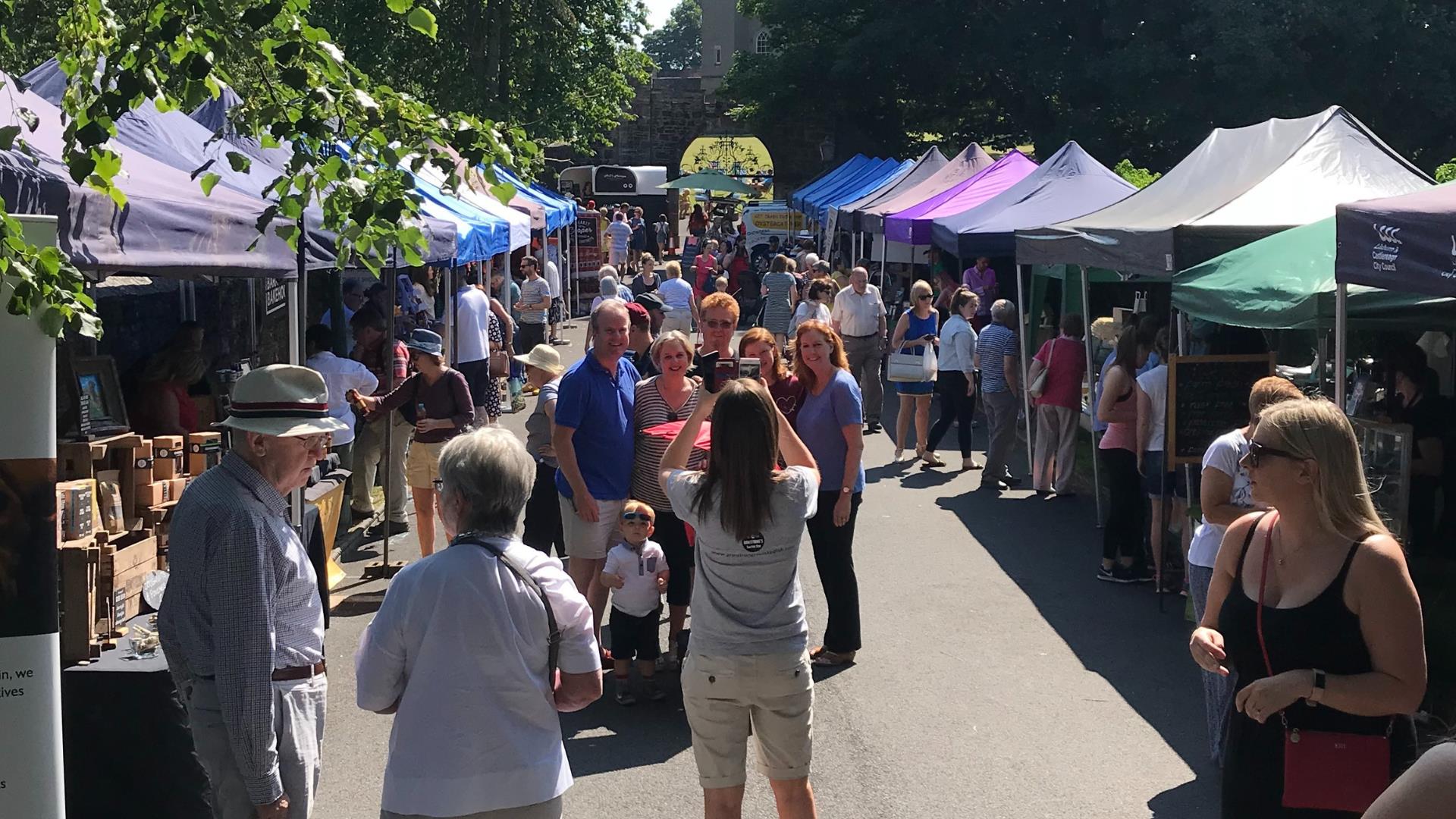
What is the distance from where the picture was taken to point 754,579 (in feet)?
14.4

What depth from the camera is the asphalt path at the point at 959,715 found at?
18.3 feet

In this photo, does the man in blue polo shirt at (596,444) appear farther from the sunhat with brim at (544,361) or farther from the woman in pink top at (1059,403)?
the woman in pink top at (1059,403)

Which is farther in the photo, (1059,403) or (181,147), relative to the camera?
(1059,403)

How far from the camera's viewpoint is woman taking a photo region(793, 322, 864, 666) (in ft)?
22.6

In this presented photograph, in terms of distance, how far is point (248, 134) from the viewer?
4.20m

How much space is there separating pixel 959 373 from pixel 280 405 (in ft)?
32.8

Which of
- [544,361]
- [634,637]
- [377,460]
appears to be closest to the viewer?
[634,637]

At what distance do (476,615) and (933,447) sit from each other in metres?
10.6

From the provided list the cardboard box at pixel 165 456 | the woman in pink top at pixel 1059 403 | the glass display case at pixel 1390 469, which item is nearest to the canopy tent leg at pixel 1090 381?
the woman in pink top at pixel 1059 403

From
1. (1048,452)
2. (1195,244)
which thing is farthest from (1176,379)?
(1048,452)

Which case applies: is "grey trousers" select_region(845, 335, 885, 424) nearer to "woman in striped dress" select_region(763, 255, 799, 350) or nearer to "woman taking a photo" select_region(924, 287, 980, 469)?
"woman taking a photo" select_region(924, 287, 980, 469)

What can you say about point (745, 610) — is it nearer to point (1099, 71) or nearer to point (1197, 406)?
point (1197, 406)

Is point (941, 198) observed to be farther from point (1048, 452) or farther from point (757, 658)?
point (757, 658)

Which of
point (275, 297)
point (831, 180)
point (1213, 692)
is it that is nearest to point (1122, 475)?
point (1213, 692)
